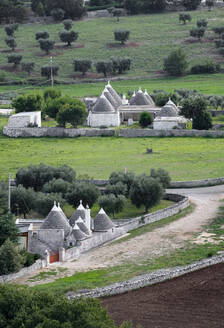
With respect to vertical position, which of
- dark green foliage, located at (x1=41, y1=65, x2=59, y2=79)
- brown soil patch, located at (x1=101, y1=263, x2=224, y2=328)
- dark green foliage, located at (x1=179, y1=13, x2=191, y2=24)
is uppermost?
dark green foliage, located at (x1=179, y1=13, x2=191, y2=24)

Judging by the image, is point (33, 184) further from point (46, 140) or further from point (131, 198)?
point (46, 140)

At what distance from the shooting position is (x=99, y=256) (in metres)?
59.8

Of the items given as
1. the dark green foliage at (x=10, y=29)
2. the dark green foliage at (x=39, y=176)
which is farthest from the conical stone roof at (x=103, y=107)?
the dark green foliage at (x=10, y=29)

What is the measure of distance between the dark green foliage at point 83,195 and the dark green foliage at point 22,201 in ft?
8.54

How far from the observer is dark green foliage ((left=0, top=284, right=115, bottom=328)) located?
41.0 meters

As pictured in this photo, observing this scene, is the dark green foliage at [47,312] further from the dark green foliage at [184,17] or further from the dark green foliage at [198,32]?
the dark green foliage at [184,17]

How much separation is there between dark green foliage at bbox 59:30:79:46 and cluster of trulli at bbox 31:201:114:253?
335 ft

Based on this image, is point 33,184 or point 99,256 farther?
point 33,184

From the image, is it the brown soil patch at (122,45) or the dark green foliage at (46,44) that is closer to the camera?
the dark green foliage at (46,44)

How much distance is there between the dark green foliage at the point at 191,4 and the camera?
604 ft

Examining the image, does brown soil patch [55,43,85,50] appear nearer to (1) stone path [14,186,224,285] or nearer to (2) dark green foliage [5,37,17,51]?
(2) dark green foliage [5,37,17,51]

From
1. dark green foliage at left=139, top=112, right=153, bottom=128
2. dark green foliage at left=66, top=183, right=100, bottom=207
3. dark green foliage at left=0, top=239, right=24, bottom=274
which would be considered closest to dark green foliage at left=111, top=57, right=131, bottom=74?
dark green foliage at left=139, top=112, right=153, bottom=128

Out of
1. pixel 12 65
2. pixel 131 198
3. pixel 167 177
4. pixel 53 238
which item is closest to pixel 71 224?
pixel 53 238

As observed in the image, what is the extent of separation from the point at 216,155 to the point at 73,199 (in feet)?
74.0
